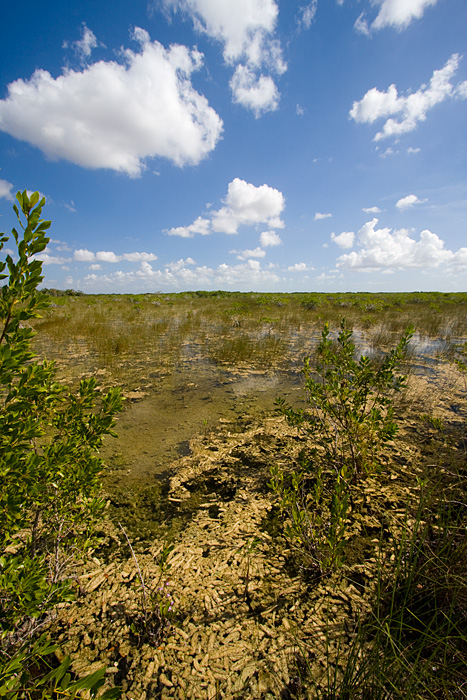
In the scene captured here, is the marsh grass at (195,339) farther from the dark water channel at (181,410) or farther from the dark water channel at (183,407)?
the dark water channel at (181,410)

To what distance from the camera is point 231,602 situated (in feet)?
7.13

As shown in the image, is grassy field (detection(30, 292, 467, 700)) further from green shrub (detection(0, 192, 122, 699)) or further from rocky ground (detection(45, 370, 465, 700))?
green shrub (detection(0, 192, 122, 699))

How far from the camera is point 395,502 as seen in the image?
3.14 m

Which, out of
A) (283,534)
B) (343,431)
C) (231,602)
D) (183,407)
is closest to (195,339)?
(183,407)

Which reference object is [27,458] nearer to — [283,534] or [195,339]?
[283,534]

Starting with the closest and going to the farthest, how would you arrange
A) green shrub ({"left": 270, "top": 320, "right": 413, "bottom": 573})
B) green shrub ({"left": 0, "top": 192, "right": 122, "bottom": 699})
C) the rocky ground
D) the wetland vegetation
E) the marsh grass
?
green shrub ({"left": 0, "top": 192, "right": 122, "bottom": 699}), the wetland vegetation, the rocky ground, green shrub ({"left": 270, "top": 320, "right": 413, "bottom": 573}), the marsh grass

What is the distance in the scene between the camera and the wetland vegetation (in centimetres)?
153

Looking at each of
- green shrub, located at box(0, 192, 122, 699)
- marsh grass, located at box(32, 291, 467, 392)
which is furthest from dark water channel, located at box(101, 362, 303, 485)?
green shrub, located at box(0, 192, 122, 699)

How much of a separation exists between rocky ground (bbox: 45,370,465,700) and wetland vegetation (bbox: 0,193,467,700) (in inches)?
0.5

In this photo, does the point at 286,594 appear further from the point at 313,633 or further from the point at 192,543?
the point at 192,543

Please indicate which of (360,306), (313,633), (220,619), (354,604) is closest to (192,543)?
(220,619)

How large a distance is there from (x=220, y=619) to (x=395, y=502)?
219cm

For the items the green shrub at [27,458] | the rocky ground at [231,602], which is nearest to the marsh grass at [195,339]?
the rocky ground at [231,602]

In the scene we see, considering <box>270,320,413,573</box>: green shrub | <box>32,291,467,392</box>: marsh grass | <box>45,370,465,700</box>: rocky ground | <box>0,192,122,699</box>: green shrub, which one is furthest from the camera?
<box>32,291,467,392</box>: marsh grass
